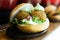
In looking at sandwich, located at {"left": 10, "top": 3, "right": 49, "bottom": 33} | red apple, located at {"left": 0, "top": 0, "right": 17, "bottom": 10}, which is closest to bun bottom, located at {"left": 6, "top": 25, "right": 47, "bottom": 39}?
sandwich, located at {"left": 10, "top": 3, "right": 49, "bottom": 33}

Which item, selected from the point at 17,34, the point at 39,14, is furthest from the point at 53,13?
the point at 17,34

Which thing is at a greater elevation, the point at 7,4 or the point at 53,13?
the point at 7,4

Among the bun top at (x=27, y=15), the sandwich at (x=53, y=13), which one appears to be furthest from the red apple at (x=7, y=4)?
the sandwich at (x=53, y=13)

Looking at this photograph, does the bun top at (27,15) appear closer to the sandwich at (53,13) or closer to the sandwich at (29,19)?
the sandwich at (29,19)

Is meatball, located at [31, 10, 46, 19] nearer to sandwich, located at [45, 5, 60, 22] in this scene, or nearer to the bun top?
the bun top

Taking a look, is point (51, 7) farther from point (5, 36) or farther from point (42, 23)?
point (5, 36)

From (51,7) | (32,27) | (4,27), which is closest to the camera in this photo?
(32,27)

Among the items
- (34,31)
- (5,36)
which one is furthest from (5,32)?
(34,31)

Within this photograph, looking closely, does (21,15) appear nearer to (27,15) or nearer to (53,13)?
(27,15)
